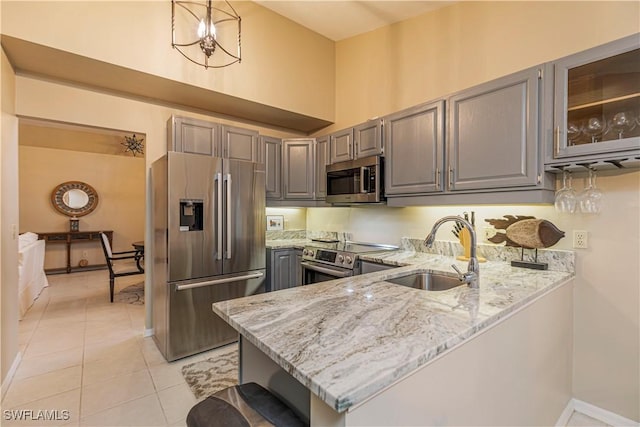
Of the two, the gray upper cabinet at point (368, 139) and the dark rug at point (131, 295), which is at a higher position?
the gray upper cabinet at point (368, 139)

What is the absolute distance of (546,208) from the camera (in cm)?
210

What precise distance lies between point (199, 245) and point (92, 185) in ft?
18.7

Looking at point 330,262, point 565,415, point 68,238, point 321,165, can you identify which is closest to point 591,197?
point 565,415

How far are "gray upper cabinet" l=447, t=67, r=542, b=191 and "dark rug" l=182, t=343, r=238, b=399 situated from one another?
225 cm

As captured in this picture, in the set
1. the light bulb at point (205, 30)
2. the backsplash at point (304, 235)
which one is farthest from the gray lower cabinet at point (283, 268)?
the light bulb at point (205, 30)

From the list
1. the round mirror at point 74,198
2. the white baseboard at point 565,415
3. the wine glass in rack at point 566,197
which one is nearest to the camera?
the white baseboard at point 565,415

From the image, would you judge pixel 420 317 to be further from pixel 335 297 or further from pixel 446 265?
pixel 446 265

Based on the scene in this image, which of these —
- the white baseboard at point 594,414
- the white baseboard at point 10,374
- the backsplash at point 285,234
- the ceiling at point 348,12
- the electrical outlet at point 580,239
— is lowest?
the white baseboard at point 594,414

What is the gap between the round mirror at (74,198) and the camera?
627cm

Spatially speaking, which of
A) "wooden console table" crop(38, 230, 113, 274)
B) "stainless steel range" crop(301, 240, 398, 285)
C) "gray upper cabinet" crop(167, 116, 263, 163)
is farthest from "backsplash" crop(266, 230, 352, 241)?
"wooden console table" crop(38, 230, 113, 274)

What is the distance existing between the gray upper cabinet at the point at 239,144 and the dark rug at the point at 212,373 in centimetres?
195

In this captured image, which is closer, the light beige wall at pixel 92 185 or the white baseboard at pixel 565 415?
the white baseboard at pixel 565 415

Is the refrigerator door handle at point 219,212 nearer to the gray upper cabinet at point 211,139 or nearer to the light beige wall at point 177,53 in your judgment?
the gray upper cabinet at point 211,139

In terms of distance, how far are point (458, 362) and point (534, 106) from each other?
1646mm
